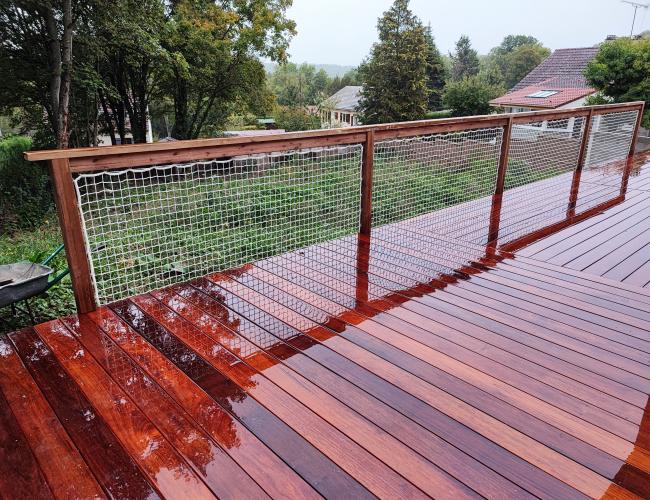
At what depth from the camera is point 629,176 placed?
5180 mm

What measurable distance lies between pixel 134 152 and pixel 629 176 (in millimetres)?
5329

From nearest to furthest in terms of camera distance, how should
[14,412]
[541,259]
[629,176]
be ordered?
[14,412]
[541,259]
[629,176]

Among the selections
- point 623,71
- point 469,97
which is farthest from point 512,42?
point 623,71

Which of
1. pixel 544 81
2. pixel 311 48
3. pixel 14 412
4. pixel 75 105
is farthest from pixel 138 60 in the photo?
pixel 311 48

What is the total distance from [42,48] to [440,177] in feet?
34.2

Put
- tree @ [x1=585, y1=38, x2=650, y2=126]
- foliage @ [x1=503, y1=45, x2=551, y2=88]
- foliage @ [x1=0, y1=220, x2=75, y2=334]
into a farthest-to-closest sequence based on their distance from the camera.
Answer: foliage @ [x1=503, y1=45, x2=551, y2=88] < tree @ [x1=585, y1=38, x2=650, y2=126] < foliage @ [x1=0, y1=220, x2=75, y2=334]

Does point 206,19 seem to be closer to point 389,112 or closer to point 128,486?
point 389,112

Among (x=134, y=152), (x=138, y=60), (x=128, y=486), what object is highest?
(x=138, y=60)

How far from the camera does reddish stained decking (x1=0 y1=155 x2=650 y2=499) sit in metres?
1.32

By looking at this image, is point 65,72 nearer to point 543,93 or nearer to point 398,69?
point 398,69

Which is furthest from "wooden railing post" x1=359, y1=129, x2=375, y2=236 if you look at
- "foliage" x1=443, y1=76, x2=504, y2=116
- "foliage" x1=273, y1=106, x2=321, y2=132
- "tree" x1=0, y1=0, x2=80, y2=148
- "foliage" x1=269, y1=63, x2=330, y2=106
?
"foliage" x1=269, y1=63, x2=330, y2=106

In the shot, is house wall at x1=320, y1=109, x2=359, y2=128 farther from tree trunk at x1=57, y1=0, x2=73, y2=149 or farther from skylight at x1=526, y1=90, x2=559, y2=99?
tree trunk at x1=57, y1=0, x2=73, y2=149

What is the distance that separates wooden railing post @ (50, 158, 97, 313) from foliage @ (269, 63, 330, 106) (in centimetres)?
3962

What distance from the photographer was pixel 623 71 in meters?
11.2
